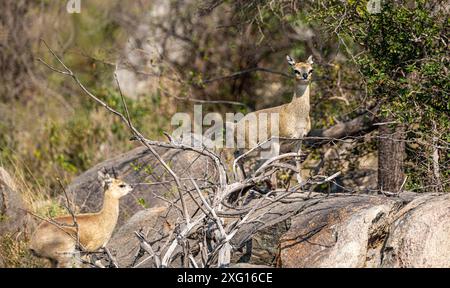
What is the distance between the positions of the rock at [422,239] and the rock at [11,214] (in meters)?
5.40

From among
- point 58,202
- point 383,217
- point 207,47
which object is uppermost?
point 207,47

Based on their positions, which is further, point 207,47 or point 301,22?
point 207,47

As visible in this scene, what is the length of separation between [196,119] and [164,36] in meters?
2.54

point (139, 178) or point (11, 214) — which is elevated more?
point (139, 178)

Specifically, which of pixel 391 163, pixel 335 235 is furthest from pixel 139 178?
pixel 335 235

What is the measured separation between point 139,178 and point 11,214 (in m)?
2.37

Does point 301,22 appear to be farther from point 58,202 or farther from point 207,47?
point 58,202

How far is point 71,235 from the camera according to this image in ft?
31.3

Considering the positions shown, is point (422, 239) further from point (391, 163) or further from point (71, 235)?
point (71, 235)

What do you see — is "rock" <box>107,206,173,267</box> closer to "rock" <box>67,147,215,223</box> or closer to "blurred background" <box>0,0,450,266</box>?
"rock" <box>67,147,215,223</box>

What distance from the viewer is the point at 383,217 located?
7922mm

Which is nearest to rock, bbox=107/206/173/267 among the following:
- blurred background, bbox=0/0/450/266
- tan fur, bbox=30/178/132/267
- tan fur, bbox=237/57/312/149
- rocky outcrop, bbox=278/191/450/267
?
tan fur, bbox=30/178/132/267

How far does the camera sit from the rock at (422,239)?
7.49 m
